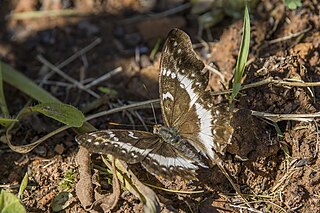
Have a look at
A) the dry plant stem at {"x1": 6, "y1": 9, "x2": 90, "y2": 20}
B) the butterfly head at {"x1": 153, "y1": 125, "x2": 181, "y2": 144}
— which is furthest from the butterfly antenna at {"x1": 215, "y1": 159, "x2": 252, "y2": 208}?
the dry plant stem at {"x1": 6, "y1": 9, "x2": 90, "y2": 20}

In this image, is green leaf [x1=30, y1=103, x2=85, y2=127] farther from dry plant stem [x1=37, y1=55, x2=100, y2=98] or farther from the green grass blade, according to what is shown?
dry plant stem [x1=37, y1=55, x2=100, y2=98]

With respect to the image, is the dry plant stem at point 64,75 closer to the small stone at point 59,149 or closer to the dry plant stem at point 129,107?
the dry plant stem at point 129,107

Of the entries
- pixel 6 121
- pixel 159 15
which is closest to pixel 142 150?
pixel 6 121

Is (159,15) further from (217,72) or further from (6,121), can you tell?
(6,121)

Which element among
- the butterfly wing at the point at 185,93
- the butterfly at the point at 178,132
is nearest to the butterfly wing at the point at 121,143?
the butterfly at the point at 178,132

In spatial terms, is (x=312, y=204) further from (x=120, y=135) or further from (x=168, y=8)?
(x=168, y=8)

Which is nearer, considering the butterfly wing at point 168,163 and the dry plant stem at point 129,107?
the butterfly wing at point 168,163
